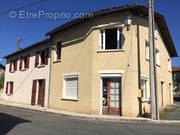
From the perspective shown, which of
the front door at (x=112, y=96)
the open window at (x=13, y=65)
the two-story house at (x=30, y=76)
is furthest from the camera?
the open window at (x=13, y=65)

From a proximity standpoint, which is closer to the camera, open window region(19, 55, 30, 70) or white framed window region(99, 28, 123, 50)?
white framed window region(99, 28, 123, 50)

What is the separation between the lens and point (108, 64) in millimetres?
9688

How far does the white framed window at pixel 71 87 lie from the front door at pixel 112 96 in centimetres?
216

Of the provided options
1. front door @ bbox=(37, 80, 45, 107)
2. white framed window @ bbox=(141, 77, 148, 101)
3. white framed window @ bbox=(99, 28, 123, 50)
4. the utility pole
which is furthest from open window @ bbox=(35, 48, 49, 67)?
the utility pole

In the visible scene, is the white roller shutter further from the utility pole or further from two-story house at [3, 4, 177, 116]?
the utility pole

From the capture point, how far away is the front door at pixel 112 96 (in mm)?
9383

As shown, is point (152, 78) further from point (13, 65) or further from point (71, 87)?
point (13, 65)

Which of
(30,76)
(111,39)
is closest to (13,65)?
(30,76)

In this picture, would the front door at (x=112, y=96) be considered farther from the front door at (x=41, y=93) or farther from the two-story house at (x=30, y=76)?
the front door at (x=41, y=93)

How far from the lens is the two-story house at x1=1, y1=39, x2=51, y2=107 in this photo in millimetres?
13918

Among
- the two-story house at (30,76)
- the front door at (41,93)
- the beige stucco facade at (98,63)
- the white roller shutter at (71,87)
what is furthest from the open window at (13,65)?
the white roller shutter at (71,87)

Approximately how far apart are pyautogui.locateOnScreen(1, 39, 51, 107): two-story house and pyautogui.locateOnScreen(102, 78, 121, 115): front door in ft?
18.3

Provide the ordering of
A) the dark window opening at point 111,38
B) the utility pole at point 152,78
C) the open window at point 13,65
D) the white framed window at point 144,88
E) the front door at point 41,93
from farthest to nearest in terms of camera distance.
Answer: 1. the open window at point 13,65
2. the front door at point 41,93
3. the dark window opening at point 111,38
4. the white framed window at point 144,88
5. the utility pole at point 152,78

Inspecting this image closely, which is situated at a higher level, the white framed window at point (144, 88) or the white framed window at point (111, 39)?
the white framed window at point (111, 39)
